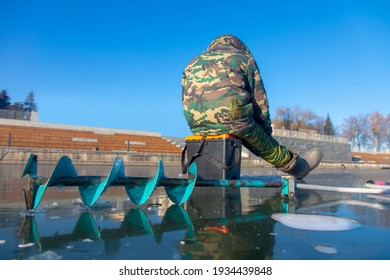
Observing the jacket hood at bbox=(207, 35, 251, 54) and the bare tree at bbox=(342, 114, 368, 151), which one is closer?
the jacket hood at bbox=(207, 35, 251, 54)

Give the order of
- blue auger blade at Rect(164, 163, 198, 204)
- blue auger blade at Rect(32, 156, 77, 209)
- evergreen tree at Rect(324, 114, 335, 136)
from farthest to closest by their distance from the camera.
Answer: evergreen tree at Rect(324, 114, 335, 136)
blue auger blade at Rect(164, 163, 198, 204)
blue auger blade at Rect(32, 156, 77, 209)

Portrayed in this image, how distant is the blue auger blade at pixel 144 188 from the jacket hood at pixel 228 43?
1.81m

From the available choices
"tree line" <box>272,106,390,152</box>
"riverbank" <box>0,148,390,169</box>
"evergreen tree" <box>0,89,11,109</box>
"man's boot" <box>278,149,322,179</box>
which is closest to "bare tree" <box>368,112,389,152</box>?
"tree line" <box>272,106,390,152</box>

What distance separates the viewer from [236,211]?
1.89 meters

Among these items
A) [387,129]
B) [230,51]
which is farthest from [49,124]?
[387,129]

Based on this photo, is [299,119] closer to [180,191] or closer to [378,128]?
[378,128]

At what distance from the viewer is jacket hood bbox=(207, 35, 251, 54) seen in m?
3.01

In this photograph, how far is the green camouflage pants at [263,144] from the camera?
2668mm

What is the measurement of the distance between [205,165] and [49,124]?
26169 millimetres

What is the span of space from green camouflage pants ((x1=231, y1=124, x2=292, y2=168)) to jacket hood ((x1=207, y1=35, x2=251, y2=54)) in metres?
0.97

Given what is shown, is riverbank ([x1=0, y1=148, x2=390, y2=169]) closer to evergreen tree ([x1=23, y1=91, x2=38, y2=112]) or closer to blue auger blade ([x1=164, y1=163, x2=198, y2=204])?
blue auger blade ([x1=164, y1=163, x2=198, y2=204])

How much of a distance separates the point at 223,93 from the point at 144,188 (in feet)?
4.09

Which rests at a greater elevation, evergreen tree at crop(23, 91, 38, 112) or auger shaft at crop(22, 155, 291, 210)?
evergreen tree at crop(23, 91, 38, 112)
